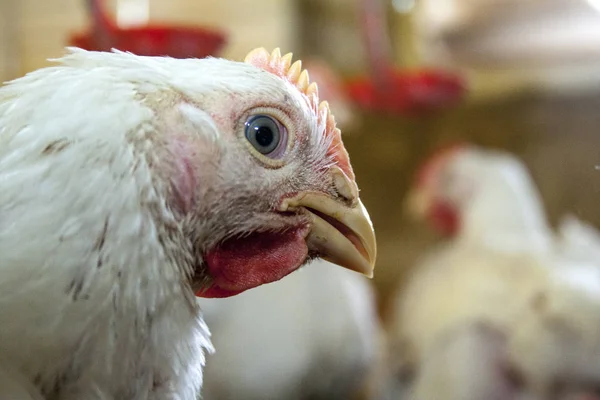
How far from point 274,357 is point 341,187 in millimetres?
862

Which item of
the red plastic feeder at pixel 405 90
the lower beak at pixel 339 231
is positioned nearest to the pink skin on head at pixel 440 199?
the red plastic feeder at pixel 405 90

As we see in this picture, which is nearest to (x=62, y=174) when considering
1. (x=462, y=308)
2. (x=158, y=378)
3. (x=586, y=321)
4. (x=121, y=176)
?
(x=121, y=176)

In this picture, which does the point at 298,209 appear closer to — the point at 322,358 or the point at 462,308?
the point at 322,358

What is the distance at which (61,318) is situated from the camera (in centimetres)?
52

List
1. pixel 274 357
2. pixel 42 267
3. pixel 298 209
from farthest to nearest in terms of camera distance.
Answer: pixel 274 357
pixel 298 209
pixel 42 267

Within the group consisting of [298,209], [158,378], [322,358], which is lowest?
[322,358]

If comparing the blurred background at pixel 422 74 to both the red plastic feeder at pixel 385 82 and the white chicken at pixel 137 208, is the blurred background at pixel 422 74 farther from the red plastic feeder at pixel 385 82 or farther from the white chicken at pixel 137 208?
the white chicken at pixel 137 208

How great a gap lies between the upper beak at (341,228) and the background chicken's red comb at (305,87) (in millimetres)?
19

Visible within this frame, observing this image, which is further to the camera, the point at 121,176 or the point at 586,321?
the point at 586,321

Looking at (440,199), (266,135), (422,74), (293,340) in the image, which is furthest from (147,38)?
(440,199)

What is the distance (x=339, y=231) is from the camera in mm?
683

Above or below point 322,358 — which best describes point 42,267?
above

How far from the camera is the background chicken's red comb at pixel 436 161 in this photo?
234cm

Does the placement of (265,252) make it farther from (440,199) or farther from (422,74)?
(440,199)
